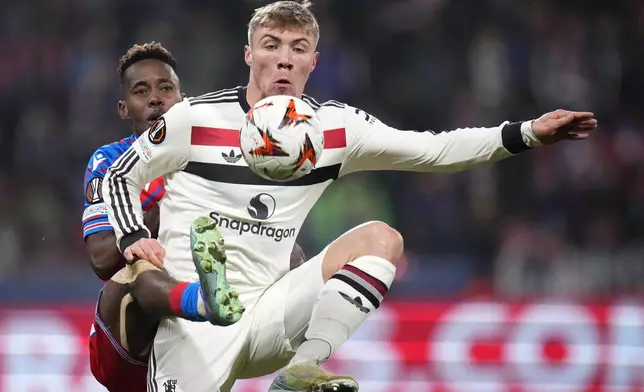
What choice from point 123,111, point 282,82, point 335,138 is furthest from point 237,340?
point 123,111

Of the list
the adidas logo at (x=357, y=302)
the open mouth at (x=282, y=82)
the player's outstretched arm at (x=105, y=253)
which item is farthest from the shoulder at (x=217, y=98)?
the adidas logo at (x=357, y=302)

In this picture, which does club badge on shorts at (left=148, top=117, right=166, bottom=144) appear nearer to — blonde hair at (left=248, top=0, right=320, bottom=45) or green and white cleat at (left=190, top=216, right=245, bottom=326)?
blonde hair at (left=248, top=0, right=320, bottom=45)

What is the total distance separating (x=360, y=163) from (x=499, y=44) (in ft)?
21.9

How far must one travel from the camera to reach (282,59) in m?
4.95

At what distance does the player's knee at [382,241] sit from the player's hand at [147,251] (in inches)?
32.2

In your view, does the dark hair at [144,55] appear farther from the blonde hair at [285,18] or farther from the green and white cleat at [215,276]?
the green and white cleat at [215,276]

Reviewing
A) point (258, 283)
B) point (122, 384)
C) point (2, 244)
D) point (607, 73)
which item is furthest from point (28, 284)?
point (607, 73)

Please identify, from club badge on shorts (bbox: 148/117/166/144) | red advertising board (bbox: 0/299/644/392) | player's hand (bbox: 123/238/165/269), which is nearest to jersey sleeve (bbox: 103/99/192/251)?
club badge on shorts (bbox: 148/117/166/144)

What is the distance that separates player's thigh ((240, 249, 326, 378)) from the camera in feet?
16.0

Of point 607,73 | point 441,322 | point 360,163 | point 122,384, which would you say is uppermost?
point 607,73

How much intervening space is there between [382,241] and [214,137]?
2.75ft

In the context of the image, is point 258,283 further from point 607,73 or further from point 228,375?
point 607,73

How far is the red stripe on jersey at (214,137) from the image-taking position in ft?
16.3

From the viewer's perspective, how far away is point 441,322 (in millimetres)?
8336
